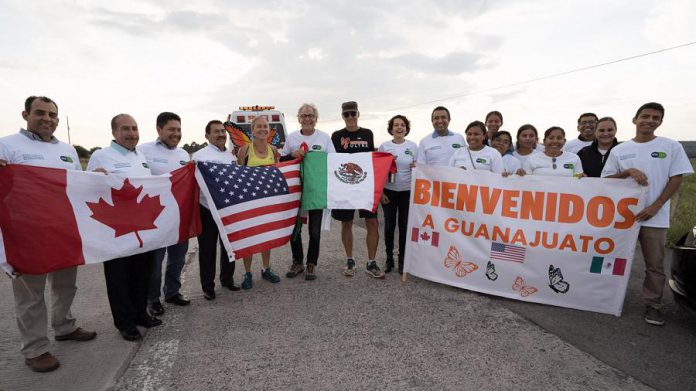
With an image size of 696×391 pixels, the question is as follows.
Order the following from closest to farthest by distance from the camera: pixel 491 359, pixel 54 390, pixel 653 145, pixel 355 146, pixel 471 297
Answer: pixel 54 390, pixel 491 359, pixel 653 145, pixel 471 297, pixel 355 146

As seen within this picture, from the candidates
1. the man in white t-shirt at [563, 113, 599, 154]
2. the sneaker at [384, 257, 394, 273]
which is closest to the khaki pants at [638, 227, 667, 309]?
the man in white t-shirt at [563, 113, 599, 154]

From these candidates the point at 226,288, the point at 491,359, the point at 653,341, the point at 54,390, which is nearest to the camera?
the point at 54,390

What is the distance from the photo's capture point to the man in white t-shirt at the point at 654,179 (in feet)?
12.5

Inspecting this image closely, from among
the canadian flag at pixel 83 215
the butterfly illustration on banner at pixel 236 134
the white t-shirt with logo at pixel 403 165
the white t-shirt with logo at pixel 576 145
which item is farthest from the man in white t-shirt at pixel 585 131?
the butterfly illustration on banner at pixel 236 134

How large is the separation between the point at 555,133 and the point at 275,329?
4049 mm

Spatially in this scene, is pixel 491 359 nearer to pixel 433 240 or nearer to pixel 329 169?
pixel 433 240

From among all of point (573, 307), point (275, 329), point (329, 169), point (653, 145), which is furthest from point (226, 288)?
point (653, 145)

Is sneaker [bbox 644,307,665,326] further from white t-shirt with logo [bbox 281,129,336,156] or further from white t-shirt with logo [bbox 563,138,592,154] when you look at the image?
white t-shirt with logo [bbox 281,129,336,156]

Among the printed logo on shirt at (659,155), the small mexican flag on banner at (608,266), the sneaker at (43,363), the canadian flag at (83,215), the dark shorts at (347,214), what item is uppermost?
the printed logo on shirt at (659,155)

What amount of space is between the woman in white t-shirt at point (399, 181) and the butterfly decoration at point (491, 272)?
47.4 inches

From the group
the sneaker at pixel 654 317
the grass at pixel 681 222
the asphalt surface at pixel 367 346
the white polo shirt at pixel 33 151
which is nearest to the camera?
the asphalt surface at pixel 367 346

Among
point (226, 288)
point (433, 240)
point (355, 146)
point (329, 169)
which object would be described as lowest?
point (226, 288)

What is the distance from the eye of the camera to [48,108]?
316cm

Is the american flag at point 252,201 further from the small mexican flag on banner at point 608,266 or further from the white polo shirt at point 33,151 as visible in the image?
the small mexican flag on banner at point 608,266
